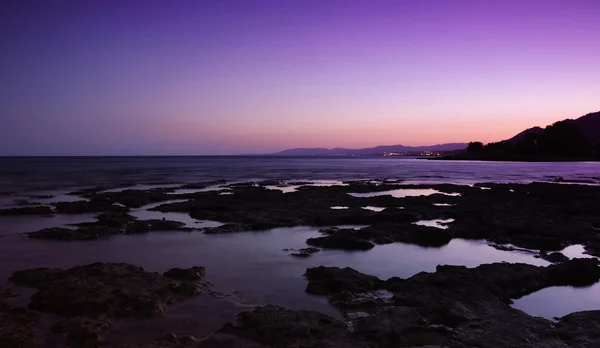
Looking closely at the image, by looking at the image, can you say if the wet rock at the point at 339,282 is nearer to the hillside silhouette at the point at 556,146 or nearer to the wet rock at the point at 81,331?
the wet rock at the point at 81,331

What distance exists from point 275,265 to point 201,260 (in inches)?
84.4

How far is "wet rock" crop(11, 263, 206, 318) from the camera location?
24.7 feet

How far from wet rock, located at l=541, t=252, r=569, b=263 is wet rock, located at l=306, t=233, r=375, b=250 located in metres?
4.93

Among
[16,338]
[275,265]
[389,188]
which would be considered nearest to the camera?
[16,338]

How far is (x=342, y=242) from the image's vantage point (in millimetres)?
13086

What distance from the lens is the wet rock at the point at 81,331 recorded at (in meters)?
6.23

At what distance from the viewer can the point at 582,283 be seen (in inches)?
374

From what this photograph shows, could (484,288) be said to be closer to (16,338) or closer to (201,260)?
(201,260)

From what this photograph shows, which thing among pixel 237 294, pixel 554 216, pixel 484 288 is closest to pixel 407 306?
pixel 484 288

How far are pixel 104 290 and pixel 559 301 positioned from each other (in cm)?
924

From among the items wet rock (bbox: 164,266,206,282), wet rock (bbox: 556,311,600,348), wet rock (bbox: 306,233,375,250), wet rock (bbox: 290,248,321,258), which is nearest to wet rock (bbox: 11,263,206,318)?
wet rock (bbox: 164,266,206,282)

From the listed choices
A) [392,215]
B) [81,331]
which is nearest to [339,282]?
[81,331]

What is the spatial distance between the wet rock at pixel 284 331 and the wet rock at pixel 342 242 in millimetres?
5720

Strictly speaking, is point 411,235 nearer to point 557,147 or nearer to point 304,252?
point 304,252
